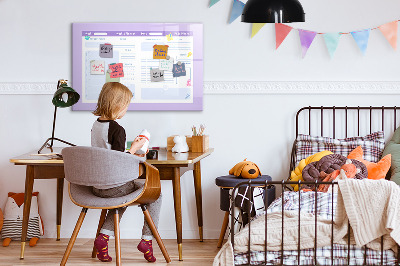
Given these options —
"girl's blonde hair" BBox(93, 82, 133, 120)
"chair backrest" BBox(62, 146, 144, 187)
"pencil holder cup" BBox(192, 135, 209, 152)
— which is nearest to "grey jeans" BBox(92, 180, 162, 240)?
"chair backrest" BBox(62, 146, 144, 187)

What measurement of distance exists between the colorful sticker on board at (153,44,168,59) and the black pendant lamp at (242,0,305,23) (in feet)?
4.23

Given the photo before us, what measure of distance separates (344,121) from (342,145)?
0.86ft

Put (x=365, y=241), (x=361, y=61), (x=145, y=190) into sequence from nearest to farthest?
(x=365, y=241)
(x=145, y=190)
(x=361, y=61)

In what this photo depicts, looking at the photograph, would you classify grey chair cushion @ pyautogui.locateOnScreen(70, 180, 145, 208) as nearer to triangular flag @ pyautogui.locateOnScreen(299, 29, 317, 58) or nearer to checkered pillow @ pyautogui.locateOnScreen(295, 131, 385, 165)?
checkered pillow @ pyautogui.locateOnScreen(295, 131, 385, 165)

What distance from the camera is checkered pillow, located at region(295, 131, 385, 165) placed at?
4.14 meters

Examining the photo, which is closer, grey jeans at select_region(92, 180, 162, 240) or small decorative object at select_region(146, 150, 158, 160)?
grey jeans at select_region(92, 180, 162, 240)

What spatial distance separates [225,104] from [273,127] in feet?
1.25

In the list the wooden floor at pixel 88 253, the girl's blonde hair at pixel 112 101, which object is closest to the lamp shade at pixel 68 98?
the girl's blonde hair at pixel 112 101

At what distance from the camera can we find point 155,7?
→ 4.36 m

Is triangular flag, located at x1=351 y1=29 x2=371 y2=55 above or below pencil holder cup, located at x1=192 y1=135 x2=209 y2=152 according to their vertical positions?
above

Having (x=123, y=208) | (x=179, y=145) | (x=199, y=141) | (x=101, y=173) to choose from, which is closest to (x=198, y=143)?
(x=199, y=141)

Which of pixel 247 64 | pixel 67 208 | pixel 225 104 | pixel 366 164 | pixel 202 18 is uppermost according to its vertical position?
pixel 202 18

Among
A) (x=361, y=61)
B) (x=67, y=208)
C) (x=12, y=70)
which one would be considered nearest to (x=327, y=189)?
(x=361, y=61)

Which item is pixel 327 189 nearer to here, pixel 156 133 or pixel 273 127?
pixel 273 127
